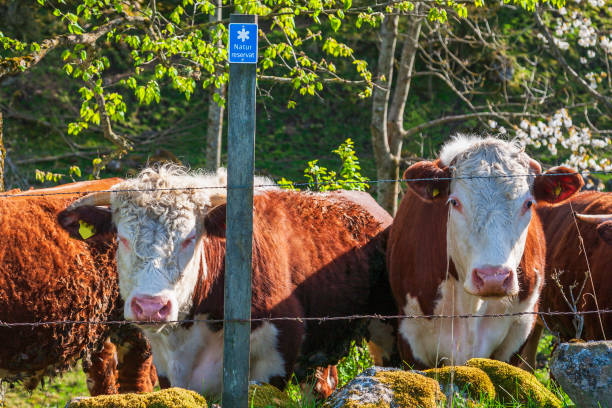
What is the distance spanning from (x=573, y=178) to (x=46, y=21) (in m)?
14.9

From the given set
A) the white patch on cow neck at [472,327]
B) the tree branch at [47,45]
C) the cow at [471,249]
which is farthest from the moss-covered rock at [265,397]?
the tree branch at [47,45]

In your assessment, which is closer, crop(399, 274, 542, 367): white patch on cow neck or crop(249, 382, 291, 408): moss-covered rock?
crop(249, 382, 291, 408): moss-covered rock

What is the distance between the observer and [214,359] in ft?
16.9

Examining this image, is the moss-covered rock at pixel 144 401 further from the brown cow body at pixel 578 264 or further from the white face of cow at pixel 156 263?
the brown cow body at pixel 578 264

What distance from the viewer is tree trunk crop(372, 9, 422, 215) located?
10.9 meters

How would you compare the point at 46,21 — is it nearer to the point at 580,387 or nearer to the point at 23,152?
the point at 23,152

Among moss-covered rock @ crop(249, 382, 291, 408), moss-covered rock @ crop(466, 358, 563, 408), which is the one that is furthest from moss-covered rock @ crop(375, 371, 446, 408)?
moss-covered rock @ crop(249, 382, 291, 408)

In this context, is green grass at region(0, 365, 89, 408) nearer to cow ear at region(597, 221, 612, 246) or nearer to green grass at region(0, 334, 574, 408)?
green grass at region(0, 334, 574, 408)

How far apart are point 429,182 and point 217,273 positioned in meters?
1.56

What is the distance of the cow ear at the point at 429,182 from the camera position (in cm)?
530

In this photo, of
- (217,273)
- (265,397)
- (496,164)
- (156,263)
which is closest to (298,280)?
(217,273)

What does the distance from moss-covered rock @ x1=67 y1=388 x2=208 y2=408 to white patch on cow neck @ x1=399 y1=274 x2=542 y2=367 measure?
7.18ft

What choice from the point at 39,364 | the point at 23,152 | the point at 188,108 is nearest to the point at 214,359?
the point at 39,364

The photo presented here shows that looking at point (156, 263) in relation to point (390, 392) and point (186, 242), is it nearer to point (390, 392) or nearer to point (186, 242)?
point (186, 242)
